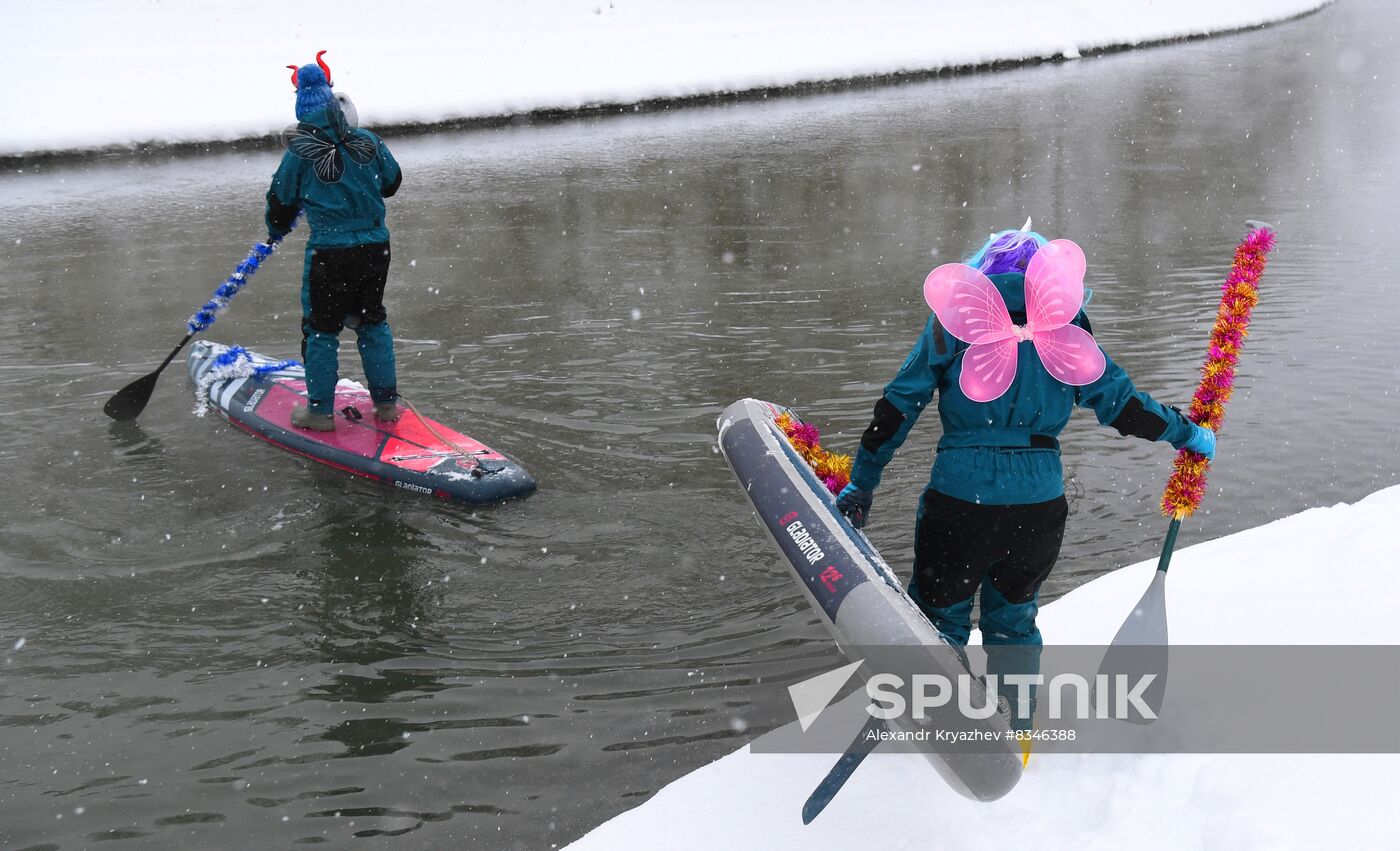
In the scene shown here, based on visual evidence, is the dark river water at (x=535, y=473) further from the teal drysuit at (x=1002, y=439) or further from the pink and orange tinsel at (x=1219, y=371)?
the pink and orange tinsel at (x=1219, y=371)

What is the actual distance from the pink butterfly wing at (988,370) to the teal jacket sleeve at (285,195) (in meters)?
4.13

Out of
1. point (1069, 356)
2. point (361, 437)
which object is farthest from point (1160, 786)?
point (361, 437)

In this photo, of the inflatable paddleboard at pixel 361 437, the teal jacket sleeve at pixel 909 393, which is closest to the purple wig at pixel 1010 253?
the teal jacket sleeve at pixel 909 393

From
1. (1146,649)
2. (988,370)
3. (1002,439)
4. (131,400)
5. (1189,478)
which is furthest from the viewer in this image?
(131,400)

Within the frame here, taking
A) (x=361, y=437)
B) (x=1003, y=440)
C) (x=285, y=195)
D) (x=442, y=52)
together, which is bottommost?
(x=361, y=437)

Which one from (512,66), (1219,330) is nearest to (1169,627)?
(1219,330)

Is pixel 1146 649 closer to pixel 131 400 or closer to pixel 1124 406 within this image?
pixel 1124 406

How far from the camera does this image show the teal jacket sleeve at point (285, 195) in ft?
19.7

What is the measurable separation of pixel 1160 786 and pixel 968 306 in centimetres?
138

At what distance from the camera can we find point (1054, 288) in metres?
3.19

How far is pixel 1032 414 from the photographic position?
10.7ft

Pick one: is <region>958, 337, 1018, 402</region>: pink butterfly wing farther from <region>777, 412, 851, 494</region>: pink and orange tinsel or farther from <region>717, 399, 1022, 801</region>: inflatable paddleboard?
<region>777, 412, 851, 494</region>: pink and orange tinsel

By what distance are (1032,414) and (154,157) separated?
1908 cm

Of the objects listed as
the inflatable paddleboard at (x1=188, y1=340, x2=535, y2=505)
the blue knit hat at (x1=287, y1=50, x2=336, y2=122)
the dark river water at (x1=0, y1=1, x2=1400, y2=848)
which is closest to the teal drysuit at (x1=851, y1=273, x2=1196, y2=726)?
the dark river water at (x1=0, y1=1, x2=1400, y2=848)
